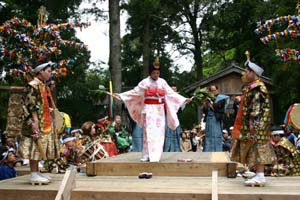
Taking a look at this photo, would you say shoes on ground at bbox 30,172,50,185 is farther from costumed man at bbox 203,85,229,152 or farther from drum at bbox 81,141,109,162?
costumed man at bbox 203,85,229,152

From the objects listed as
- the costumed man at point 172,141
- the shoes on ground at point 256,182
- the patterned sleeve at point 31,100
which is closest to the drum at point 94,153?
the costumed man at point 172,141

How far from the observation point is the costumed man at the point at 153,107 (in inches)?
263

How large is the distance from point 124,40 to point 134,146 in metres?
17.3

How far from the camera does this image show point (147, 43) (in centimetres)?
2441

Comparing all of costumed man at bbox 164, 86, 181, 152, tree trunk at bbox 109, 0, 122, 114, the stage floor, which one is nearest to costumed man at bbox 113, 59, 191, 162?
the stage floor

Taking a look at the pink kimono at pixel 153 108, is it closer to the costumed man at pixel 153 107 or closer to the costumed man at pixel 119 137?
the costumed man at pixel 153 107

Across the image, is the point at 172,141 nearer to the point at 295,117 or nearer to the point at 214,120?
the point at 214,120

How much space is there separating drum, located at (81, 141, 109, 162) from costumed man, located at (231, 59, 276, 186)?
3.28 m

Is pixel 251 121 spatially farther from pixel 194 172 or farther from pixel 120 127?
pixel 120 127

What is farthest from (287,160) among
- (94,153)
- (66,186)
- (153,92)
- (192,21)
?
(192,21)

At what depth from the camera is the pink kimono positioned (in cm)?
668

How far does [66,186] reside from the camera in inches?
192

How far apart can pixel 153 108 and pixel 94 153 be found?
1715 mm

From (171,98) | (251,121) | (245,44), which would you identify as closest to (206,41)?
(245,44)
